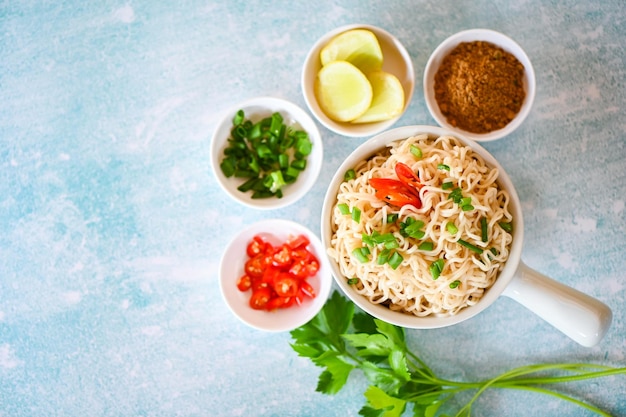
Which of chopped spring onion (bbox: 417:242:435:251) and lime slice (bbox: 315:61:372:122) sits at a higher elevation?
lime slice (bbox: 315:61:372:122)

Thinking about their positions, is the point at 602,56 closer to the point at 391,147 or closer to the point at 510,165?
the point at 510,165

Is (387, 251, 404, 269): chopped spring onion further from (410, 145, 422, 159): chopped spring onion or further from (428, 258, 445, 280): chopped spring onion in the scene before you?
(410, 145, 422, 159): chopped spring onion

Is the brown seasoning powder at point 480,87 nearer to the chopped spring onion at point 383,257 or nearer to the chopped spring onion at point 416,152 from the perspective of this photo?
the chopped spring onion at point 416,152

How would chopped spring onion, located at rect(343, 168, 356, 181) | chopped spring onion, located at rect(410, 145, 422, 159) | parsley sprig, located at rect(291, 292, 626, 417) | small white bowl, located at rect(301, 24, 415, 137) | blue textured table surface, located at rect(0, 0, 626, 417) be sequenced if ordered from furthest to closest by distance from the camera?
blue textured table surface, located at rect(0, 0, 626, 417) → small white bowl, located at rect(301, 24, 415, 137) → parsley sprig, located at rect(291, 292, 626, 417) → chopped spring onion, located at rect(343, 168, 356, 181) → chopped spring onion, located at rect(410, 145, 422, 159)

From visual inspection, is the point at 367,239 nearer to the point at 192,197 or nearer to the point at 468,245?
the point at 468,245

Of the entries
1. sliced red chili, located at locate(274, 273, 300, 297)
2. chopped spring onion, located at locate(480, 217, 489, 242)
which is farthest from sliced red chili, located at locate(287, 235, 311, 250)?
chopped spring onion, located at locate(480, 217, 489, 242)

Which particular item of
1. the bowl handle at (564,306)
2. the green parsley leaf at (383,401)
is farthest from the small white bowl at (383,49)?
the green parsley leaf at (383,401)
